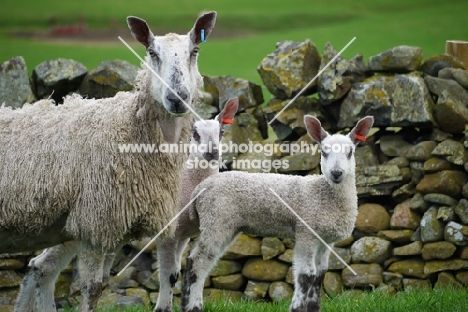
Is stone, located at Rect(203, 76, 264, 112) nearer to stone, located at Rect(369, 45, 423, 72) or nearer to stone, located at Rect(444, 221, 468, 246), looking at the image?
stone, located at Rect(369, 45, 423, 72)

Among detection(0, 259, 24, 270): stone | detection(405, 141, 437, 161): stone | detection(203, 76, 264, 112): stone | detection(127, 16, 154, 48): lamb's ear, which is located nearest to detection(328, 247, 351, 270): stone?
detection(405, 141, 437, 161): stone

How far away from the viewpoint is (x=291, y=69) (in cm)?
941

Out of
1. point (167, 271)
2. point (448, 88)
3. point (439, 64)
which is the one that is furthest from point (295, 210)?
point (439, 64)

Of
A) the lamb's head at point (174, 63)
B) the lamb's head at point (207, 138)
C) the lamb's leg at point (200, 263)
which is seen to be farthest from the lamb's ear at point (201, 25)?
the lamb's leg at point (200, 263)

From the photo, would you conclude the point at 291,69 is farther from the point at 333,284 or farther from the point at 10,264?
the point at 10,264

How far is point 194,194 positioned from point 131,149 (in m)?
1.34

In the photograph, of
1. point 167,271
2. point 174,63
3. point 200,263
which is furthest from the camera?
point 167,271

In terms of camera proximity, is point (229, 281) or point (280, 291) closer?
point (280, 291)

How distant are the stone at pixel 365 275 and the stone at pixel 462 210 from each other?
3.38ft

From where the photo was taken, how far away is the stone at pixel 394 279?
8918 mm

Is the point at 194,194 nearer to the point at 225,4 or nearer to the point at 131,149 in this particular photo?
the point at 131,149

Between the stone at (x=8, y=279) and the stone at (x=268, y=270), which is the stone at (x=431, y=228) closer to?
the stone at (x=268, y=270)

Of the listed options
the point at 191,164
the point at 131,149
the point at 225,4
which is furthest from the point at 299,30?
the point at 131,149

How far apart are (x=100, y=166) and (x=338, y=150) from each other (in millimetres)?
2118
